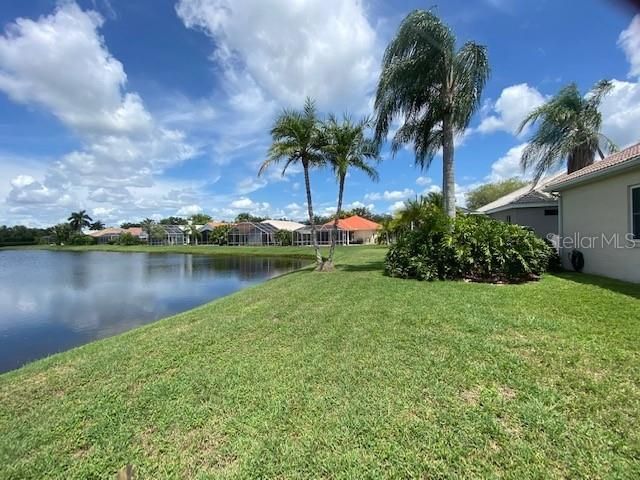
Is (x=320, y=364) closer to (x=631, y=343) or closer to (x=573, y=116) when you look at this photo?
(x=631, y=343)

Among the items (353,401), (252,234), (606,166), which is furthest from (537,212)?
(252,234)

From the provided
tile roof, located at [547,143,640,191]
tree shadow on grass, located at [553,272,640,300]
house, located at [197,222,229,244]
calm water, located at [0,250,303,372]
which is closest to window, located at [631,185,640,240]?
tile roof, located at [547,143,640,191]

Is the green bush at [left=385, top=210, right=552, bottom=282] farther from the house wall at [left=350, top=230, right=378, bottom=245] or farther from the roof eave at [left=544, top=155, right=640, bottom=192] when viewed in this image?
the house wall at [left=350, top=230, right=378, bottom=245]

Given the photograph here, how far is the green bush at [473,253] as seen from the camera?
880 cm

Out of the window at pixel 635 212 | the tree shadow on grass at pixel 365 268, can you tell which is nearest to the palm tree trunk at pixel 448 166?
the tree shadow on grass at pixel 365 268

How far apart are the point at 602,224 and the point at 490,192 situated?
3803 cm

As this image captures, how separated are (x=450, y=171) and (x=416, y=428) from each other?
952cm

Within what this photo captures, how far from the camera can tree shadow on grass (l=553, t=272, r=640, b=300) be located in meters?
6.61

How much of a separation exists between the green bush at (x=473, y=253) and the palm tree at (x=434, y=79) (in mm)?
1204

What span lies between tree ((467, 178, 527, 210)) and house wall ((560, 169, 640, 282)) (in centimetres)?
3259

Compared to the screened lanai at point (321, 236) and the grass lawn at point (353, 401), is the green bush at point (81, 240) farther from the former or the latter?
the grass lawn at point (353, 401)

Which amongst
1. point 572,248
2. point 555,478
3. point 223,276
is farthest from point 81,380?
point 223,276

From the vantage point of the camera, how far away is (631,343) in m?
4.07

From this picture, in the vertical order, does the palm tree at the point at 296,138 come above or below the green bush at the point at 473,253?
above
